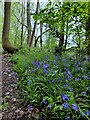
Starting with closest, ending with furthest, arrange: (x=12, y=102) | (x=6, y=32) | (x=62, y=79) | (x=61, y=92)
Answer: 1. (x=61, y=92)
2. (x=62, y=79)
3. (x=12, y=102)
4. (x=6, y=32)

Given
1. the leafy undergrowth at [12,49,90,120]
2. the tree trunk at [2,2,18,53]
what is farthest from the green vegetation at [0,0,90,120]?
the tree trunk at [2,2,18,53]

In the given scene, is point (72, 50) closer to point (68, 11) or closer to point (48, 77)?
point (68, 11)

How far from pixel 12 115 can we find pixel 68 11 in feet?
8.80

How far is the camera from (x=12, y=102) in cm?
389

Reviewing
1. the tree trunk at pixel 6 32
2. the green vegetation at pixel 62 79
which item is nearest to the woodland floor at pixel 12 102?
the green vegetation at pixel 62 79

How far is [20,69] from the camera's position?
5188 millimetres

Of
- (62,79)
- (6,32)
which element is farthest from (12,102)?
(6,32)

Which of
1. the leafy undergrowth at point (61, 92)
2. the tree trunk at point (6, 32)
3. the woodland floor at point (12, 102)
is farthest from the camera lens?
the tree trunk at point (6, 32)

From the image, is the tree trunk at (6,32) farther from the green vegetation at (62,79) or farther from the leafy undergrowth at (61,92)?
the leafy undergrowth at (61,92)

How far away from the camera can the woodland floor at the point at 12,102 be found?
129 inches

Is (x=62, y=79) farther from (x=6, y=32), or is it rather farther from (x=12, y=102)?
(x=6, y=32)

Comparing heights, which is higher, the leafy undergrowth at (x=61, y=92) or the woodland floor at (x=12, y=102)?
the leafy undergrowth at (x=61, y=92)

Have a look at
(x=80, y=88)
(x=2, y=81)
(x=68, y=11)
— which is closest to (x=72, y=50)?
(x=68, y=11)

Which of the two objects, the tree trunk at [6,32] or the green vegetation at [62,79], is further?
the tree trunk at [6,32]
